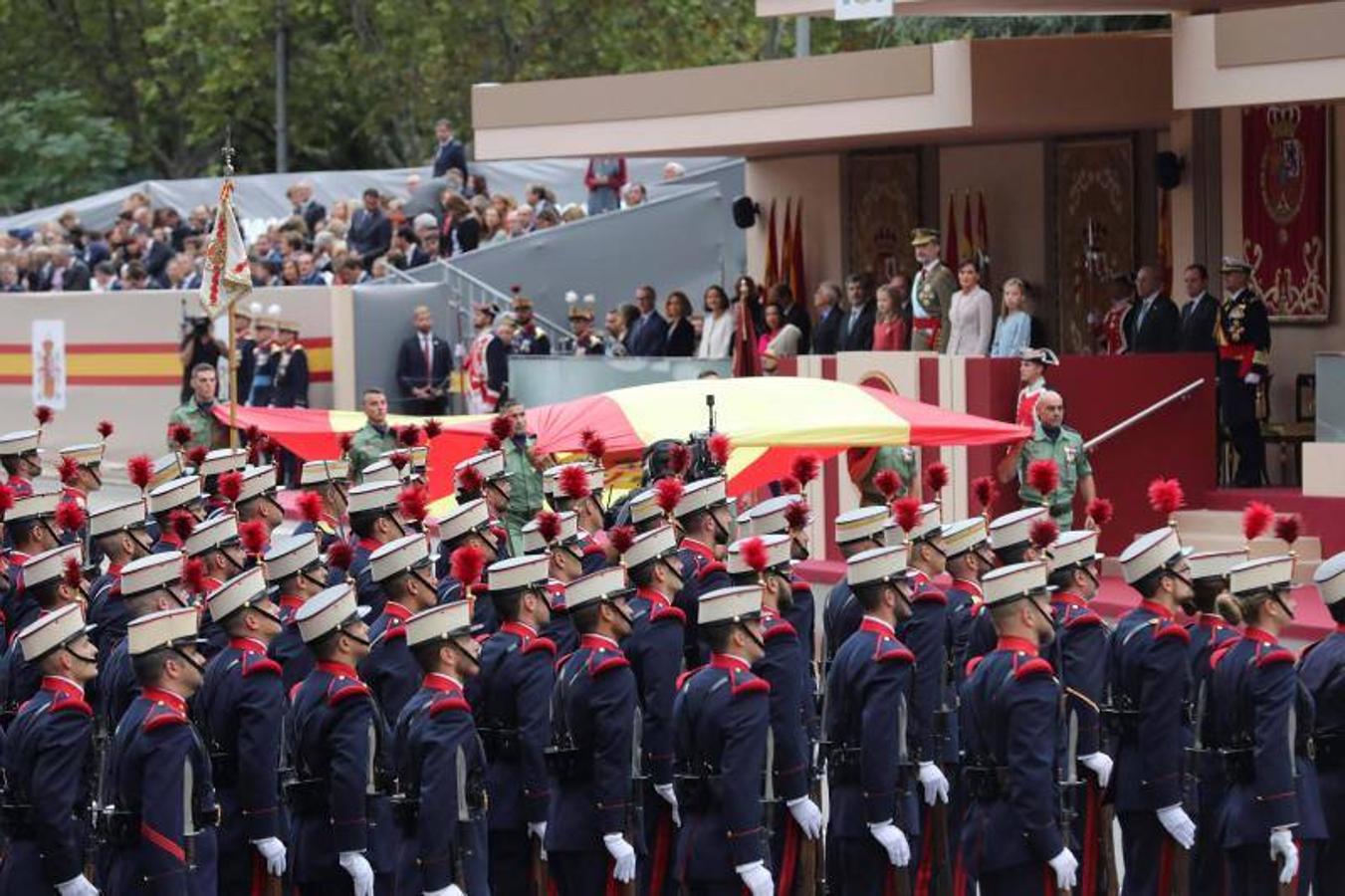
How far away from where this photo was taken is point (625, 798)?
440 inches

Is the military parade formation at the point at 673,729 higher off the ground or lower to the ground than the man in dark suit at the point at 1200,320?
lower

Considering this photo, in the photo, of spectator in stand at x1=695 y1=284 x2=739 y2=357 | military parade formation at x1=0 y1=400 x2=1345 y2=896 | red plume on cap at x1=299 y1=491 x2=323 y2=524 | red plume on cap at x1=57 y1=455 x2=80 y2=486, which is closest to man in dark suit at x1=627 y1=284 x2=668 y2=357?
spectator in stand at x1=695 y1=284 x2=739 y2=357

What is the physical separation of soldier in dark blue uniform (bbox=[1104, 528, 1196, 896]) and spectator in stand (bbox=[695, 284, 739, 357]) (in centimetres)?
1347

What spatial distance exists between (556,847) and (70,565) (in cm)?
255

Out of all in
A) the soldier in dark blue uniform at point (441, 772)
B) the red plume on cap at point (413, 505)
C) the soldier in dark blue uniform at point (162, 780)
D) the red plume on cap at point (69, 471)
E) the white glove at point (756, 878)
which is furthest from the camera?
the red plume on cap at point (69, 471)

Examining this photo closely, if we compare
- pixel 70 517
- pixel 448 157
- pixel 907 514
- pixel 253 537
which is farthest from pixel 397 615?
pixel 448 157

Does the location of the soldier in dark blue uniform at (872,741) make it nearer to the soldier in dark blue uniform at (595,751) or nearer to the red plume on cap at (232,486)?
the soldier in dark blue uniform at (595,751)

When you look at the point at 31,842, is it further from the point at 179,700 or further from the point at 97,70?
the point at 97,70

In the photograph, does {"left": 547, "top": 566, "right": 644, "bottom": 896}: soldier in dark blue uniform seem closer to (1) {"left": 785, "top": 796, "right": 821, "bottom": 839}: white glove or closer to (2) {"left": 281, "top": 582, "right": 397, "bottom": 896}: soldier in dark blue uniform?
(1) {"left": 785, "top": 796, "right": 821, "bottom": 839}: white glove

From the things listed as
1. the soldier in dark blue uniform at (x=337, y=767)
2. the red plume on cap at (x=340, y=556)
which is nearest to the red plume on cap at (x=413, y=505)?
the red plume on cap at (x=340, y=556)

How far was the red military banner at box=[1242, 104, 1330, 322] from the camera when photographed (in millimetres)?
22094

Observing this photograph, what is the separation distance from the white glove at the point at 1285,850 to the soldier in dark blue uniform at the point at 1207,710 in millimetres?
329

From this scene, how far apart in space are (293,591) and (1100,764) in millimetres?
3333

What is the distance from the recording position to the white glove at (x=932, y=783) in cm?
1184
